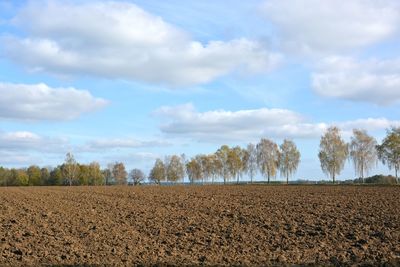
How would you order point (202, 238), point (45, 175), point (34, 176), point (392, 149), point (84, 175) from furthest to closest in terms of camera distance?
point (45, 175) < point (34, 176) < point (84, 175) < point (392, 149) < point (202, 238)

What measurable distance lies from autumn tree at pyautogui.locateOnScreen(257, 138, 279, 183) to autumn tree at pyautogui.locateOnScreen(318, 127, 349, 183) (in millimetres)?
20975

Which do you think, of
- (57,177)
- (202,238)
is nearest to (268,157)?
(57,177)

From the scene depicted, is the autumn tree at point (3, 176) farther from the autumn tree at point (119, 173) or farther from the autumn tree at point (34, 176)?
the autumn tree at point (119, 173)

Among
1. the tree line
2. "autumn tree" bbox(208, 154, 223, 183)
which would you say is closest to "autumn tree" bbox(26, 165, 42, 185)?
the tree line

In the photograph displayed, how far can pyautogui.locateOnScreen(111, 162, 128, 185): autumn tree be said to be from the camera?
165212 mm

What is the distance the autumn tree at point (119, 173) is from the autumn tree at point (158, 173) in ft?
34.1

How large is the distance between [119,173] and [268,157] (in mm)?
64703

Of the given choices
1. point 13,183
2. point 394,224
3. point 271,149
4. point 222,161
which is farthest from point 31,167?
point 394,224

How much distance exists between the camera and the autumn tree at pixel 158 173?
532 ft

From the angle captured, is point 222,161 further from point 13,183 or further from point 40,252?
point 40,252

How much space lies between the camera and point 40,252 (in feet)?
44.2

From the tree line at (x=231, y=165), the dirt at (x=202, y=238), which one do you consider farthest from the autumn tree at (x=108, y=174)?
the dirt at (x=202, y=238)

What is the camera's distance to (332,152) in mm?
104938

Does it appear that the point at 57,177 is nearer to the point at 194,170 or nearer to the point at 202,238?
the point at 194,170
